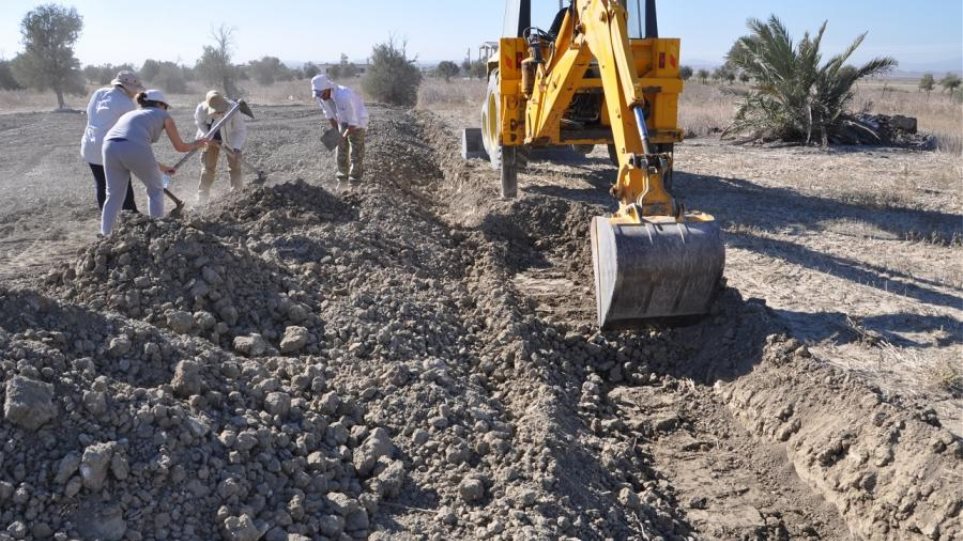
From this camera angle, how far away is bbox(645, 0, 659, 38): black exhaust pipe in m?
9.38

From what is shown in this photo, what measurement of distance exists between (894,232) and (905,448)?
222 inches

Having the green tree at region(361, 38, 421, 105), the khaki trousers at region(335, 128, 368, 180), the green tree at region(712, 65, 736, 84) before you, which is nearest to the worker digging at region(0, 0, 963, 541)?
the khaki trousers at region(335, 128, 368, 180)

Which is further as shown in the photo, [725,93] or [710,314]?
[725,93]

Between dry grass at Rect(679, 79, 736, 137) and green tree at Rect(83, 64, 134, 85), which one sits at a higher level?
green tree at Rect(83, 64, 134, 85)

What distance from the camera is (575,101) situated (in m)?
9.82

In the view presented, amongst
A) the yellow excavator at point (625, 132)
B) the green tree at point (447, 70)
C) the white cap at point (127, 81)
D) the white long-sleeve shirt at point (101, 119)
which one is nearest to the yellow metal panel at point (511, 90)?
the yellow excavator at point (625, 132)

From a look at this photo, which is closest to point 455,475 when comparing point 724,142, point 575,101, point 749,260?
point 749,260

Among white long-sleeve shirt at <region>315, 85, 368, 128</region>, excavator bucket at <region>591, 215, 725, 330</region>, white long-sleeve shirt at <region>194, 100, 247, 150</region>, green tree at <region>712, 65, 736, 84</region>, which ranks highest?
green tree at <region>712, 65, 736, 84</region>

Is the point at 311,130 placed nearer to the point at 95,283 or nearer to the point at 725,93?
the point at 95,283

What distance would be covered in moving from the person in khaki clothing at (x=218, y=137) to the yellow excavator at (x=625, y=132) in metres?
3.02

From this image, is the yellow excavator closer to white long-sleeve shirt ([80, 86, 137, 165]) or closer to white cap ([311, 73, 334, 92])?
white cap ([311, 73, 334, 92])

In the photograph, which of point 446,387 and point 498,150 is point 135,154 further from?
point 498,150

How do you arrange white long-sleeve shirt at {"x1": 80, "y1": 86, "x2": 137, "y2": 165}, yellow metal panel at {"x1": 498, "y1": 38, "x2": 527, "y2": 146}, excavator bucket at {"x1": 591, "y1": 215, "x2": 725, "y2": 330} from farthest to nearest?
1. yellow metal panel at {"x1": 498, "y1": 38, "x2": 527, "y2": 146}
2. white long-sleeve shirt at {"x1": 80, "y1": 86, "x2": 137, "y2": 165}
3. excavator bucket at {"x1": 591, "y1": 215, "x2": 725, "y2": 330}

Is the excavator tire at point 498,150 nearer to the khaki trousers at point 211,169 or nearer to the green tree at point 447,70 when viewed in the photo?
the khaki trousers at point 211,169
